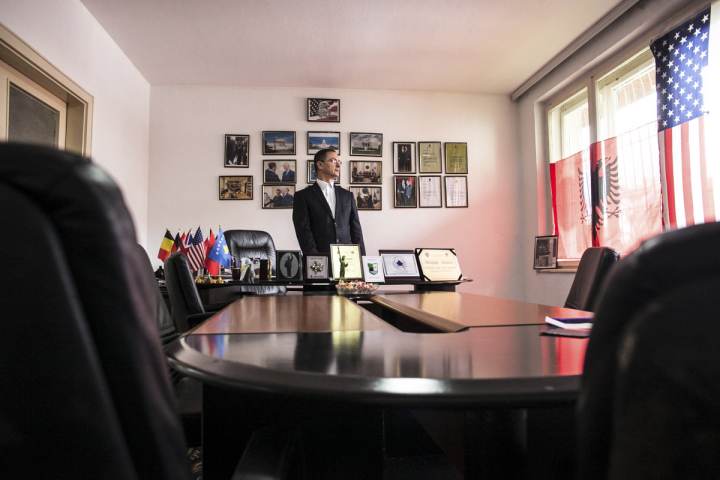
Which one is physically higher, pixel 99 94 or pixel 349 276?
pixel 99 94

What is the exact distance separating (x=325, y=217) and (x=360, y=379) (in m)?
3.56

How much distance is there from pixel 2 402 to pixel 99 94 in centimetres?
448

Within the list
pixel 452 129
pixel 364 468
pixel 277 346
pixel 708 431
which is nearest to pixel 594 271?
pixel 364 468

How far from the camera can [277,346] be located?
875 mm

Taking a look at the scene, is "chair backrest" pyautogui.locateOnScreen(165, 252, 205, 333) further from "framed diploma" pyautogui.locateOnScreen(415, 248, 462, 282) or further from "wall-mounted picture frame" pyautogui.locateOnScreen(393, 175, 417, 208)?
"wall-mounted picture frame" pyautogui.locateOnScreen(393, 175, 417, 208)

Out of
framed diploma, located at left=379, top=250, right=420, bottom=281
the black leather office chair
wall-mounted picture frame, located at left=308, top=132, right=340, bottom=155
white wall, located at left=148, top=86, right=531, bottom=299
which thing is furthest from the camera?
wall-mounted picture frame, located at left=308, top=132, right=340, bottom=155

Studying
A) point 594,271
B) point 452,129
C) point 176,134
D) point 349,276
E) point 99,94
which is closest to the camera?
point 594,271

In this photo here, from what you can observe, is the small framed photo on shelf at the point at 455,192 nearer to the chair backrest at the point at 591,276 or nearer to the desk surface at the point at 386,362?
the chair backrest at the point at 591,276

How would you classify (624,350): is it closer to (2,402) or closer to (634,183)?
(2,402)

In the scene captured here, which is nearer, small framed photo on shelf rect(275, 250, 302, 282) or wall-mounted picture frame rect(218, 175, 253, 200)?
small framed photo on shelf rect(275, 250, 302, 282)

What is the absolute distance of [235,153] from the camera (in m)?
5.25

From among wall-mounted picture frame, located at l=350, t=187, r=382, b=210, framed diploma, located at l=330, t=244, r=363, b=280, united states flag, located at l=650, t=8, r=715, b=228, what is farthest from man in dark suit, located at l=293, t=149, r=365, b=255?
united states flag, located at l=650, t=8, r=715, b=228

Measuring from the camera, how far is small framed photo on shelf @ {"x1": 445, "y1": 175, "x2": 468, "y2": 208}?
18.2 feet

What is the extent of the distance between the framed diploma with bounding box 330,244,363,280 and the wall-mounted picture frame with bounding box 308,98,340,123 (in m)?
2.75
